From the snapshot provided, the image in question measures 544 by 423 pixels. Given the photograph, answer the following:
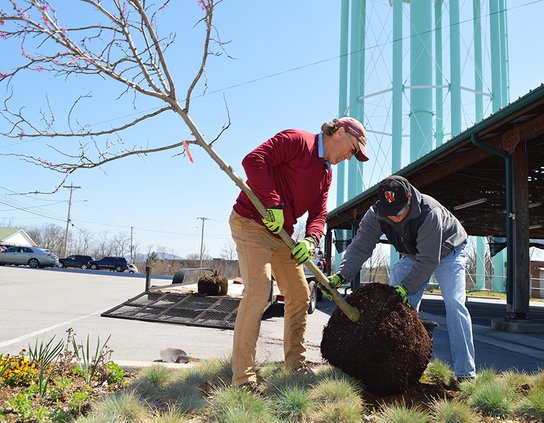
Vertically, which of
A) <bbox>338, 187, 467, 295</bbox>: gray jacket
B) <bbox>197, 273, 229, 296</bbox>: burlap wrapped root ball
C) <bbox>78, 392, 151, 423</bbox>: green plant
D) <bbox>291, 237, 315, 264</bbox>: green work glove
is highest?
<bbox>338, 187, 467, 295</bbox>: gray jacket

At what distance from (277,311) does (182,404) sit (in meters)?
7.61

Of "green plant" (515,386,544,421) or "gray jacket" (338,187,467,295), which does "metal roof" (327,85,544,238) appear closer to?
"gray jacket" (338,187,467,295)

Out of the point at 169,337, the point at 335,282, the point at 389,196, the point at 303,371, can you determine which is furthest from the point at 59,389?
the point at 169,337

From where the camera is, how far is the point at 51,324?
23.7ft

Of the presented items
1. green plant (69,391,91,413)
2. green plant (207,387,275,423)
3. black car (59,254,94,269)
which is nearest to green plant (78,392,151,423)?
green plant (69,391,91,413)

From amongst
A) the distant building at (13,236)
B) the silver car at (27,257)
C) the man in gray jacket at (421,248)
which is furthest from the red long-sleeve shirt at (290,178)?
the distant building at (13,236)

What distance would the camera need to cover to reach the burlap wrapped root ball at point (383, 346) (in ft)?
10.4

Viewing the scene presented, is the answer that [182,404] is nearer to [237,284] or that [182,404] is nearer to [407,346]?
[407,346]

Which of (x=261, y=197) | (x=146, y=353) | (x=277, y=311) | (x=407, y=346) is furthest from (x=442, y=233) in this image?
(x=277, y=311)

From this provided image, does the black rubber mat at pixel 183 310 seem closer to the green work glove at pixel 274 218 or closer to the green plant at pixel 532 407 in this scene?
the green work glove at pixel 274 218

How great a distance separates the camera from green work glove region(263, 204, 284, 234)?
3.21 meters

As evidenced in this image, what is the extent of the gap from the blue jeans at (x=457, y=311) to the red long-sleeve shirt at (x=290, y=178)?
105cm

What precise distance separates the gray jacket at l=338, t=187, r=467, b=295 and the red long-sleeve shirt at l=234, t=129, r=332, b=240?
41 cm

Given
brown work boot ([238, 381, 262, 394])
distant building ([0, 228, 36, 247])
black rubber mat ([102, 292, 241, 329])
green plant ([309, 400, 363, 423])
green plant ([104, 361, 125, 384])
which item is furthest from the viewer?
distant building ([0, 228, 36, 247])
